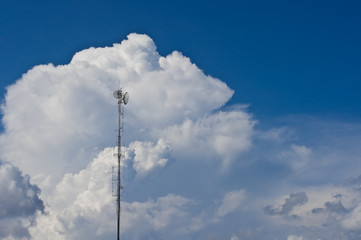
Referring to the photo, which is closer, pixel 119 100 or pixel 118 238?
pixel 118 238

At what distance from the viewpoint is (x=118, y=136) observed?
110 meters

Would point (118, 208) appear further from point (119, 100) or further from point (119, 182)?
point (119, 100)

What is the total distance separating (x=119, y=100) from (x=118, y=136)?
7.52 m

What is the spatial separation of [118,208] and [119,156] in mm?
10306

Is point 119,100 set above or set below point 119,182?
above

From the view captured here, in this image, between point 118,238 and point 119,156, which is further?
point 119,156

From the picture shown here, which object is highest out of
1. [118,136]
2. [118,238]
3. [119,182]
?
[118,136]

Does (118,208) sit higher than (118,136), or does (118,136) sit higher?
(118,136)

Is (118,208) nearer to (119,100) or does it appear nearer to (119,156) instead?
(119,156)

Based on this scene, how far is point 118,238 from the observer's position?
101 metres

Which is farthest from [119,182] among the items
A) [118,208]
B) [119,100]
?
[119,100]

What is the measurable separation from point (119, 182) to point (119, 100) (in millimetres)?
16913

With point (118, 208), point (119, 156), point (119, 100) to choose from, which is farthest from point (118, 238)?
point (119, 100)

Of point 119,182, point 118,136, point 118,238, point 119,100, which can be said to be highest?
point 119,100
